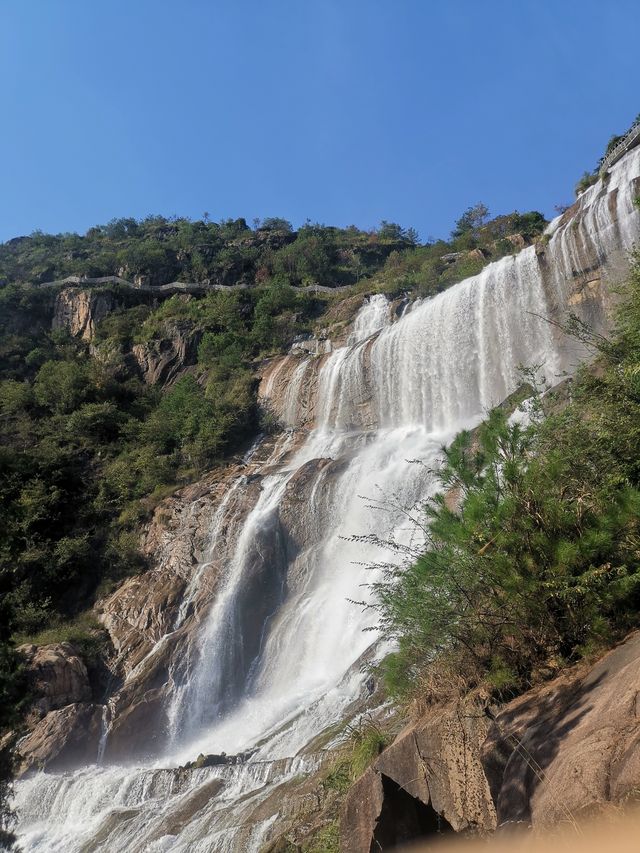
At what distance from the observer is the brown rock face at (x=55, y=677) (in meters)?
15.0

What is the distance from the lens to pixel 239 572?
18391 mm

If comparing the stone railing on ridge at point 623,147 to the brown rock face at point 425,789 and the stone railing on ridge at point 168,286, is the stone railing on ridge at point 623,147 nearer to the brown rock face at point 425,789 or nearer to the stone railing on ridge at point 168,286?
the stone railing on ridge at point 168,286

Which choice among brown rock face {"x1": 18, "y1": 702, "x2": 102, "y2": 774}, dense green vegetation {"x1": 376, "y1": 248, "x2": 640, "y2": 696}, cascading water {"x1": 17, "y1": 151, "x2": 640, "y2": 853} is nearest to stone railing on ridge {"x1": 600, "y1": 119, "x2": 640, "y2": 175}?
cascading water {"x1": 17, "y1": 151, "x2": 640, "y2": 853}

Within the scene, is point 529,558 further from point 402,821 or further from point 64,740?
point 64,740

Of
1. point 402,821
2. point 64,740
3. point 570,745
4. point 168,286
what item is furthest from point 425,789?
point 168,286

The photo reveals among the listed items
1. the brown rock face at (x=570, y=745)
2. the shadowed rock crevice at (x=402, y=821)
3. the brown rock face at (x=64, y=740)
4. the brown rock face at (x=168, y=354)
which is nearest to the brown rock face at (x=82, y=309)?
the brown rock face at (x=168, y=354)

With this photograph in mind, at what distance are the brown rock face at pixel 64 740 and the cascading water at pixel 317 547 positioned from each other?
726mm

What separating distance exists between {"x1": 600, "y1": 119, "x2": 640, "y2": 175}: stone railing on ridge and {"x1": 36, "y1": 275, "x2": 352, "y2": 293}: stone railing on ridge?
20671 millimetres

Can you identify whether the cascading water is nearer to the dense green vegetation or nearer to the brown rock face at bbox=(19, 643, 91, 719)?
the dense green vegetation

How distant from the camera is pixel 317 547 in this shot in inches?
749

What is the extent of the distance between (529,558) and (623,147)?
3103cm

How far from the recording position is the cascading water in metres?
9.98

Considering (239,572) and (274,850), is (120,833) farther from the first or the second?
(239,572)

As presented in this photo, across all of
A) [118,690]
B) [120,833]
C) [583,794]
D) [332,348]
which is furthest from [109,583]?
[583,794]
